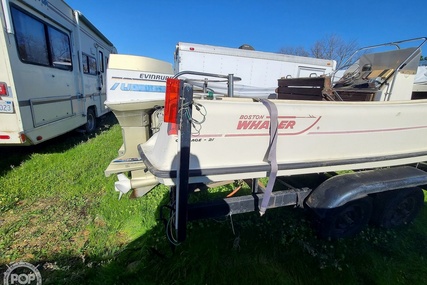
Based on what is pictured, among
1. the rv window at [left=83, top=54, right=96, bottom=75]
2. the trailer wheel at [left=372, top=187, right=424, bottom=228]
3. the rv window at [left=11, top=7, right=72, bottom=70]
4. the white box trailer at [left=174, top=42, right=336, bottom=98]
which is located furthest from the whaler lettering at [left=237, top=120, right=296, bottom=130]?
the white box trailer at [left=174, top=42, right=336, bottom=98]

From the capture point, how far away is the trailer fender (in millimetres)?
2195

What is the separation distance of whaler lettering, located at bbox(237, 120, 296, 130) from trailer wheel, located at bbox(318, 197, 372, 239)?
3.78ft

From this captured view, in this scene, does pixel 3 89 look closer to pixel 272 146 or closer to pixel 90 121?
pixel 90 121

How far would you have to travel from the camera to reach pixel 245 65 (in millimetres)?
8273

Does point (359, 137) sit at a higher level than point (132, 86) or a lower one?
lower

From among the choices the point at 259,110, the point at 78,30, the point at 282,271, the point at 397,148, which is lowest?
the point at 282,271

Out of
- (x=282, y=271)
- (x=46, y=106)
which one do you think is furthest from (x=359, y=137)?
(x=46, y=106)

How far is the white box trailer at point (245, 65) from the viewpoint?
7668 millimetres

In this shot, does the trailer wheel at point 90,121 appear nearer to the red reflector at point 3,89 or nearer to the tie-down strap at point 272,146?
the red reflector at point 3,89

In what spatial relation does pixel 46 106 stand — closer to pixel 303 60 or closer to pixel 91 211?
pixel 91 211

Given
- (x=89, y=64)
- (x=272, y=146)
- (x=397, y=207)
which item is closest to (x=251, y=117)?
(x=272, y=146)

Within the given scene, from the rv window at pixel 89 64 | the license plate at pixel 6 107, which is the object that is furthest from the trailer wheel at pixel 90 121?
the license plate at pixel 6 107

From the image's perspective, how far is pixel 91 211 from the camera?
286cm

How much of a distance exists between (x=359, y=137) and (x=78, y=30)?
654 cm
